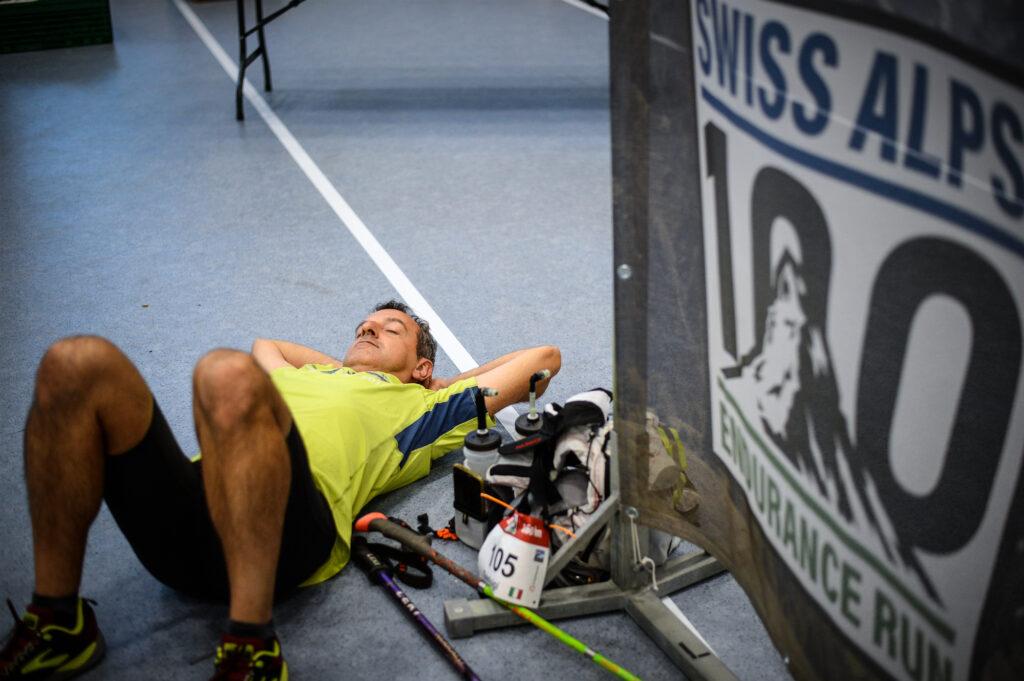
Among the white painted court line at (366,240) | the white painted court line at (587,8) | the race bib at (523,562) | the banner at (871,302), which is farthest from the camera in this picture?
the white painted court line at (587,8)

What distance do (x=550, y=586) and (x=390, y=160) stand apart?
4169mm

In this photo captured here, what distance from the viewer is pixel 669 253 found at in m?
2.20

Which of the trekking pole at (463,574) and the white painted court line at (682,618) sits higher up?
the trekking pole at (463,574)

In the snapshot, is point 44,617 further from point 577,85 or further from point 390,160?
point 577,85

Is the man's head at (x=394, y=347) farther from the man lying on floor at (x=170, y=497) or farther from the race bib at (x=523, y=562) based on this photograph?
the race bib at (x=523, y=562)

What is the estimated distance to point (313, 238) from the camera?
5406 millimetres

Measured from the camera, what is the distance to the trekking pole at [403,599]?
8.44 ft

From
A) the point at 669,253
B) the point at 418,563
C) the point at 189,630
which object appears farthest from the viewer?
the point at 418,563

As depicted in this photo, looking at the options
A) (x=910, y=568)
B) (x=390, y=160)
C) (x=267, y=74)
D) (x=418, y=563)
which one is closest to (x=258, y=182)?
(x=390, y=160)

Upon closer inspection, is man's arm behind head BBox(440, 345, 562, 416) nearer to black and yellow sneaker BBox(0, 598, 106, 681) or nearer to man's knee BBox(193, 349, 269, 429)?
man's knee BBox(193, 349, 269, 429)

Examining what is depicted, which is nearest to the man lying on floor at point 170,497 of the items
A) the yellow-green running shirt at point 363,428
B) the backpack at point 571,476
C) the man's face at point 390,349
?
the yellow-green running shirt at point 363,428

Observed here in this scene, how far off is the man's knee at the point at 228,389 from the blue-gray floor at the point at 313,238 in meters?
0.70

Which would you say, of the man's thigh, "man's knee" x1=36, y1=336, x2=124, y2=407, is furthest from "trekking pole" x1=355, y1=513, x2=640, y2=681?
"man's knee" x1=36, y1=336, x2=124, y2=407

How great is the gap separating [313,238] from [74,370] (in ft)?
10.1
